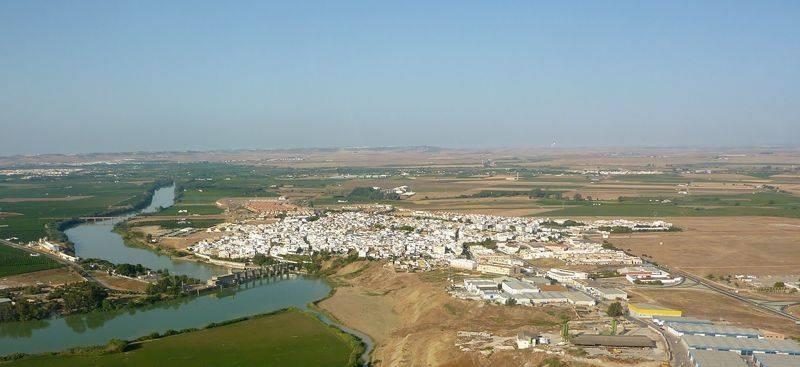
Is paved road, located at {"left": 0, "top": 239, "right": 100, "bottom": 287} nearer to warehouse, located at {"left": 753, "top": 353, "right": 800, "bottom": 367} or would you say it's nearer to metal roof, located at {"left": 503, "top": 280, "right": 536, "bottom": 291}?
metal roof, located at {"left": 503, "top": 280, "right": 536, "bottom": 291}

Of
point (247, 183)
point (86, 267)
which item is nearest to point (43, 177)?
point (247, 183)

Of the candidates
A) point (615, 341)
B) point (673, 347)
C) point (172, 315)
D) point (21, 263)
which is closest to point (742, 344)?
point (673, 347)

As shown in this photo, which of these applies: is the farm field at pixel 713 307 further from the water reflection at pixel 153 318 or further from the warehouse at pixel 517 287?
the water reflection at pixel 153 318

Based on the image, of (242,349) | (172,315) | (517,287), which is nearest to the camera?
(242,349)

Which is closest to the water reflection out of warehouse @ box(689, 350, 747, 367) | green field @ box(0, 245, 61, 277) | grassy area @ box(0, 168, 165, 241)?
green field @ box(0, 245, 61, 277)

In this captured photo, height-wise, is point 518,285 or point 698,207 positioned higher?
Result: point 698,207

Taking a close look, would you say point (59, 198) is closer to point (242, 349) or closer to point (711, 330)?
point (242, 349)
